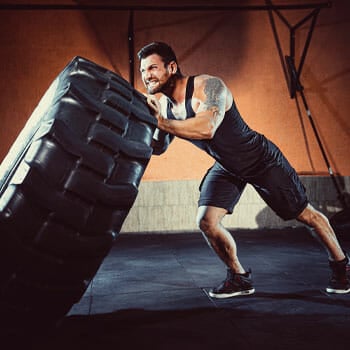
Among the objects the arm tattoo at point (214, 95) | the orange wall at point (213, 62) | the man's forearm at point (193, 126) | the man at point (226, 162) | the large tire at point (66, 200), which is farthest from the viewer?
the orange wall at point (213, 62)

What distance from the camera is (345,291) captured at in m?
2.30

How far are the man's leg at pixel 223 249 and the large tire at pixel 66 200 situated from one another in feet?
2.92

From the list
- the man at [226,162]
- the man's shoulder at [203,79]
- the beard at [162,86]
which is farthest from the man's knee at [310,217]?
the beard at [162,86]

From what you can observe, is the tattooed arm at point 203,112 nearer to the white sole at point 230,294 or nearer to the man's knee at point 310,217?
the man's knee at point 310,217

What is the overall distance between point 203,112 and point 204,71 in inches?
125

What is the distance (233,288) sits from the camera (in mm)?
2338

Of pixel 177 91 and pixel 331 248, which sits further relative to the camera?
pixel 331 248

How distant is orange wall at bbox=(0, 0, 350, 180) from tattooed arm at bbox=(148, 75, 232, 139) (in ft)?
9.35

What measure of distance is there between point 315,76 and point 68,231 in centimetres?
456

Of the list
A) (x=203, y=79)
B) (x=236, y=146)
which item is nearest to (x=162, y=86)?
(x=203, y=79)

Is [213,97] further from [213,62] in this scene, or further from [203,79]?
[213,62]

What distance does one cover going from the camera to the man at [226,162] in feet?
7.09

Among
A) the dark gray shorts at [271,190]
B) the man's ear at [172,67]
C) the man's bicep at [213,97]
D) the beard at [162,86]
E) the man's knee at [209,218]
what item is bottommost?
the man's knee at [209,218]

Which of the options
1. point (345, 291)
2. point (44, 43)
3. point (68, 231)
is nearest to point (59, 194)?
point (68, 231)
